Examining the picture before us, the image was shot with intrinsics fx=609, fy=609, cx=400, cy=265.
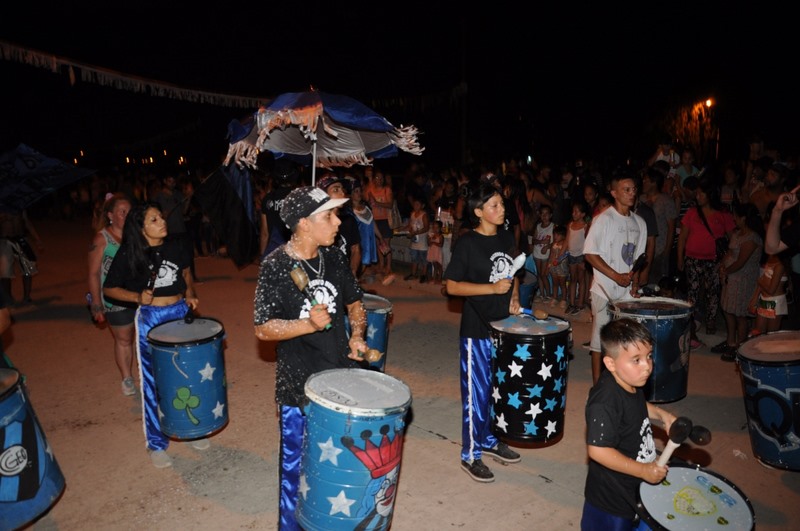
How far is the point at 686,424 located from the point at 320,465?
5.45 ft

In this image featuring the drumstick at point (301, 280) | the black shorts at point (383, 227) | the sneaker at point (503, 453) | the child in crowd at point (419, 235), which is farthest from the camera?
the black shorts at point (383, 227)

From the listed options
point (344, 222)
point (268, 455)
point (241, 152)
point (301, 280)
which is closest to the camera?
point (301, 280)

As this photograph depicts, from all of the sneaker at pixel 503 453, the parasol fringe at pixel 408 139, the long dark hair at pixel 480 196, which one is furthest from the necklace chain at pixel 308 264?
the parasol fringe at pixel 408 139

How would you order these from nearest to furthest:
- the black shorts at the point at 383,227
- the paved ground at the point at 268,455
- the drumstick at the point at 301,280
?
the drumstick at the point at 301,280 → the paved ground at the point at 268,455 → the black shorts at the point at 383,227

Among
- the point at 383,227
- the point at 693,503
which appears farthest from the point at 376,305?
the point at 383,227

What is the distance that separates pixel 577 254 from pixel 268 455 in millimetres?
5485

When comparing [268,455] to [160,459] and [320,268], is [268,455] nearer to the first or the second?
[160,459]

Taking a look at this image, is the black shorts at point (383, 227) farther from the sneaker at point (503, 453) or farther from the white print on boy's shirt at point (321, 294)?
the white print on boy's shirt at point (321, 294)

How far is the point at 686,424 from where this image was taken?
98.9 inches

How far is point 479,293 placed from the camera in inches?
166

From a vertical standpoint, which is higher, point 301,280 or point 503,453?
point 301,280

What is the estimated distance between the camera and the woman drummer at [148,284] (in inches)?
185

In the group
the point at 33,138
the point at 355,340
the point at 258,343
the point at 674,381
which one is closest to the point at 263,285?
the point at 355,340

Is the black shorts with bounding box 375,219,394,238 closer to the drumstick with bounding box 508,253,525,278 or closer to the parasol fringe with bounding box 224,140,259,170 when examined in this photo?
the parasol fringe with bounding box 224,140,259,170
